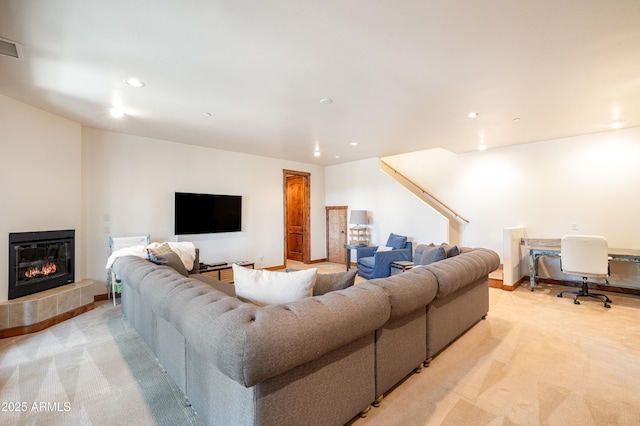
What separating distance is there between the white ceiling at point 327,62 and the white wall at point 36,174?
0.28 meters

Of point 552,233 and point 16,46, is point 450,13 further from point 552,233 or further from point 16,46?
point 552,233

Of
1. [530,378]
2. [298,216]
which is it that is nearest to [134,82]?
[530,378]

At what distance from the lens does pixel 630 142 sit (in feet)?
14.3

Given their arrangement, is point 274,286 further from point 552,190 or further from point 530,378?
point 552,190

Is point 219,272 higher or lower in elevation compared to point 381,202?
lower

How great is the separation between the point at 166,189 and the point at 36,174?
1650mm

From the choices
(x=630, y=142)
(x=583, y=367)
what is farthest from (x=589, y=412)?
(x=630, y=142)

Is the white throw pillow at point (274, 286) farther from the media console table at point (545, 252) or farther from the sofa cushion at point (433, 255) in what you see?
the media console table at point (545, 252)

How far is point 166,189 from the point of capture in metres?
4.86

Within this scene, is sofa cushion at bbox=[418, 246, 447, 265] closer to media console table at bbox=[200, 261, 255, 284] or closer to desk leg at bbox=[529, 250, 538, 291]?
desk leg at bbox=[529, 250, 538, 291]

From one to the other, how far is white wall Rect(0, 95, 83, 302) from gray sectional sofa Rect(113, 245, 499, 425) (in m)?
2.07

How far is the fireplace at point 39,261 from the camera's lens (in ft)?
10.4

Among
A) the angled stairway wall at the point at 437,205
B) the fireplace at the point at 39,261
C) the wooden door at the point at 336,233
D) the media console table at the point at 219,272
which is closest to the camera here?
the fireplace at the point at 39,261

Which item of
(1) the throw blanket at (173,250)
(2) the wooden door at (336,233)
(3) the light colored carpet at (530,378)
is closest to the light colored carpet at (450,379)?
(3) the light colored carpet at (530,378)
